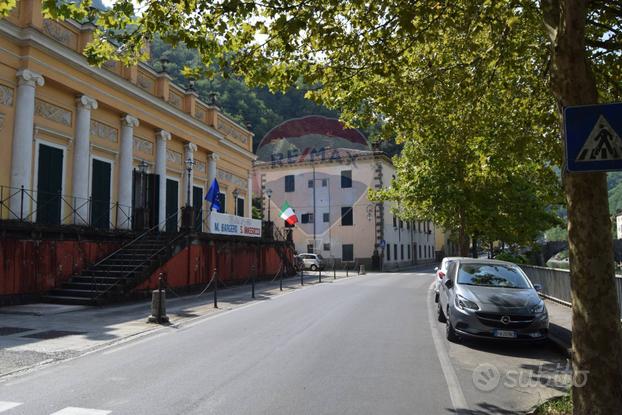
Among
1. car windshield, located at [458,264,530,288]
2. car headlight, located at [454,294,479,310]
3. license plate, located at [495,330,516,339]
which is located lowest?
license plate, located at [495,330,516,339]

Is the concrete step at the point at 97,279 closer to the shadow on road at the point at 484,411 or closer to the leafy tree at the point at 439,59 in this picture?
the leafy tree at the point at 439,59

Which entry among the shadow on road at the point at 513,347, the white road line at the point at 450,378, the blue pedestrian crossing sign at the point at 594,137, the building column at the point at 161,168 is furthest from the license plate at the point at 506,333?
the building column at the point at 161,168

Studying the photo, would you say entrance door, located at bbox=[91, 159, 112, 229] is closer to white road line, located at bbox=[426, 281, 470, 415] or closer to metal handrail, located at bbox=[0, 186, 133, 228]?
metal handrail, located at bbox=[0, 186, 133, 228]

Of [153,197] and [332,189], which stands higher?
[332,189]

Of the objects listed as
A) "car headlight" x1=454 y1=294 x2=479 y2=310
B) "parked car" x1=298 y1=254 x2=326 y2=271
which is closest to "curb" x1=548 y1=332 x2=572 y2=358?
"car headlight" x1=454 y1=294 x2=479 y2=310

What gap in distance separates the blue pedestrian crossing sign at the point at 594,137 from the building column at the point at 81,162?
1828 centimetres

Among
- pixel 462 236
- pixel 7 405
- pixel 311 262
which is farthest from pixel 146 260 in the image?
pixel 311 262

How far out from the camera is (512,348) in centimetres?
942

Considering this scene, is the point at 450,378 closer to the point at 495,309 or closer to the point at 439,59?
the point at 495,309

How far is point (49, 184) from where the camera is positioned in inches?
702

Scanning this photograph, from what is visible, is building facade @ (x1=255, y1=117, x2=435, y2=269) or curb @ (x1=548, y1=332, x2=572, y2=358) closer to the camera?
curb @ (x1=548, y1=332, x2=572, y2=358)

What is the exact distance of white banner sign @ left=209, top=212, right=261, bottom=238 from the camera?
896 inches

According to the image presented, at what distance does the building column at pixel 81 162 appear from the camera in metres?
18.9

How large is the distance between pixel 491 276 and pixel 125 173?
1681cm
